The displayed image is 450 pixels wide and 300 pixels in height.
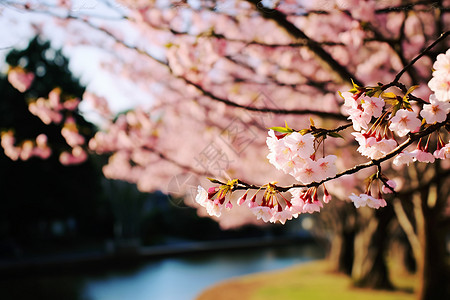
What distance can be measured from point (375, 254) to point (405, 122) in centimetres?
957

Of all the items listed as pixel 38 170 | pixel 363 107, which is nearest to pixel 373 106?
pixel 363 107

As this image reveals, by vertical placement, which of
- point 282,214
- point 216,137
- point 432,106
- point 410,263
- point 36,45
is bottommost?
point 410,263

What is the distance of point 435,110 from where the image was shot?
1.52 m

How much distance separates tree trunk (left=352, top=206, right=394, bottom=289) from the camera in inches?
391

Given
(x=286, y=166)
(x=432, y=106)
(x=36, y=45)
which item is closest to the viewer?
(x=432, y=106)

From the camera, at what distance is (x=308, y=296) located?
8953mm

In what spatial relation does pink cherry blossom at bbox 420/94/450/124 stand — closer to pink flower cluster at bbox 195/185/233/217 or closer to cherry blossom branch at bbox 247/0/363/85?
pink flower cluster at bbox 195/185/233/217

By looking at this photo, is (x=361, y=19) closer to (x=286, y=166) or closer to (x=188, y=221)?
(x=286, y=166)

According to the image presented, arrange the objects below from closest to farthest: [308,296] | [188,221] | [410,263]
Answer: [308,296], [410,263], [188,221]

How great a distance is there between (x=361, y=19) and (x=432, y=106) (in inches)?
97.8

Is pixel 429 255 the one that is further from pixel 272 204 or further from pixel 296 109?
pixel 272 204

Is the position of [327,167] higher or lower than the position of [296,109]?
lower

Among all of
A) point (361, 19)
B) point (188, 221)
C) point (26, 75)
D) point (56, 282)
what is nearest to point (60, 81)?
point (56, 282)

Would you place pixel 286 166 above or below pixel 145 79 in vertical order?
below
